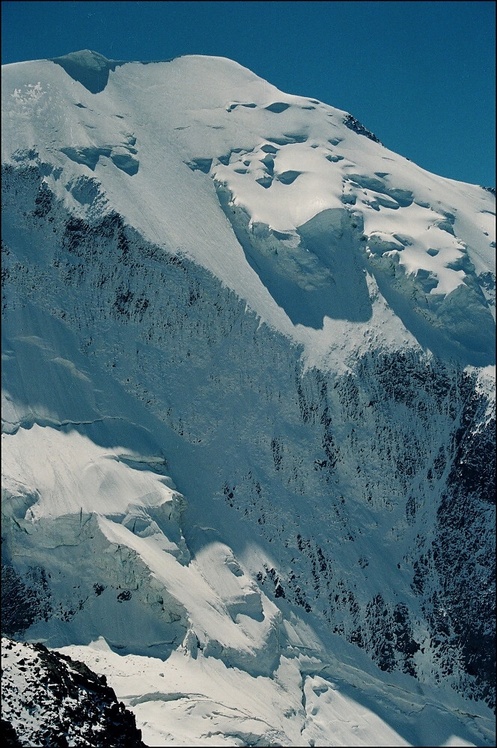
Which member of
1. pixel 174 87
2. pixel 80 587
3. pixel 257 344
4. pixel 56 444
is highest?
pixel 174 87

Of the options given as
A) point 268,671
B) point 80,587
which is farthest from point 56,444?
point 268,671

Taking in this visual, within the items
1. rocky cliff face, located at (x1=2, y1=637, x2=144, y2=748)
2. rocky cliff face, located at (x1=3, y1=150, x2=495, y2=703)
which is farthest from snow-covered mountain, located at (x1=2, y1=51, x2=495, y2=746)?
rocky cliff face, located at (x1=2, y1=637, x2=144, y2=748)

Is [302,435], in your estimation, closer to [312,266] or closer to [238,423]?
[238,423]

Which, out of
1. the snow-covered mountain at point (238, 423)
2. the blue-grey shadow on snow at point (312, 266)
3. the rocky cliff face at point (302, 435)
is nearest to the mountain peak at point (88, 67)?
the snow-covered mountain at point (238, 423)

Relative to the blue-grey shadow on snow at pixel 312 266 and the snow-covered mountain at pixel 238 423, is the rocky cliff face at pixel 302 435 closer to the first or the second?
the snow-covered mountain at pixel 238 423

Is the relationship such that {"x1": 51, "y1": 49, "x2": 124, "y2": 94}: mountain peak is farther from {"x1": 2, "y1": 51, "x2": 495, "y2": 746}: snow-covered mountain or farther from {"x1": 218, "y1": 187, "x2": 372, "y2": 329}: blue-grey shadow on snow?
{"x1": 218, "y1": 187, "x2": 372, "y2": 329}: blue-grey shadow on snow

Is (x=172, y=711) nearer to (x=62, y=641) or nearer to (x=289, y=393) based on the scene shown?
(x=62, y=641)

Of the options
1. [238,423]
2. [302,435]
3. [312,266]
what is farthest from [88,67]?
[302,435]

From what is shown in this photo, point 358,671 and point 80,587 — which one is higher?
point 80,587
